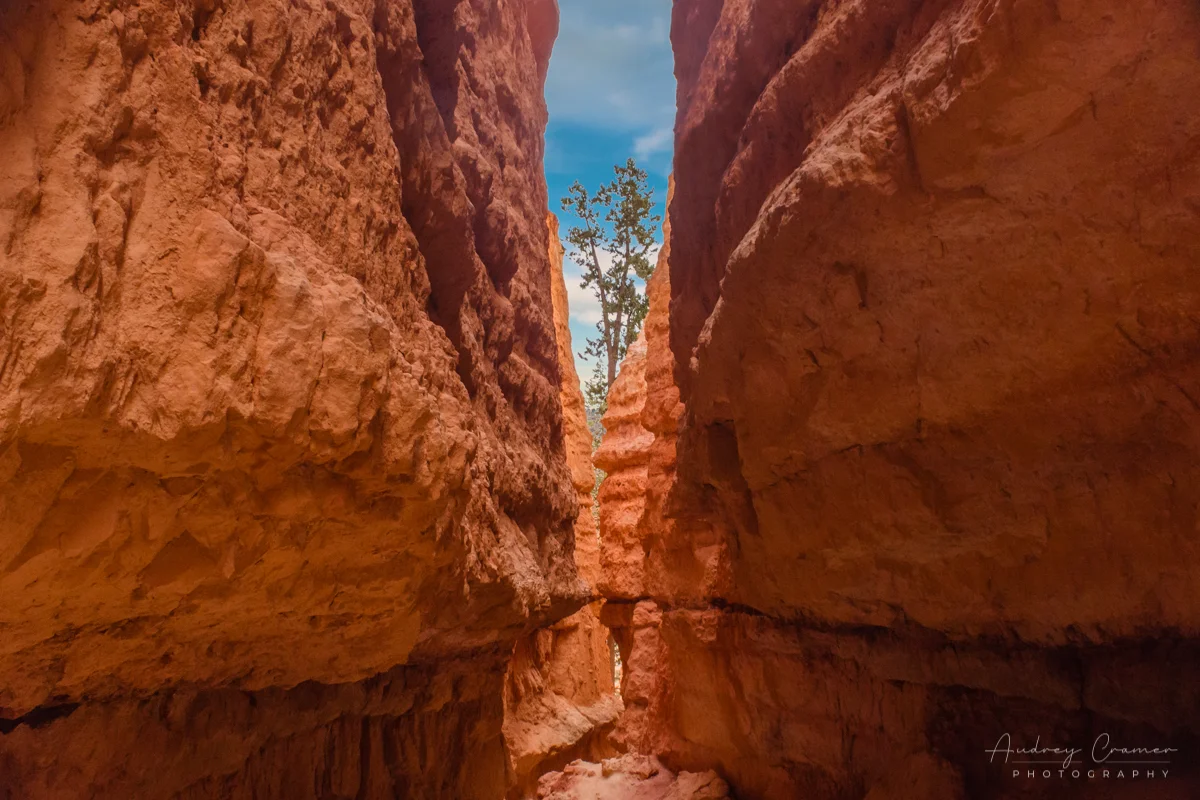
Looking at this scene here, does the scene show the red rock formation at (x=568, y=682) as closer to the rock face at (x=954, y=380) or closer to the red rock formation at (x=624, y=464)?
the red rock formation at (x=624, y=464)

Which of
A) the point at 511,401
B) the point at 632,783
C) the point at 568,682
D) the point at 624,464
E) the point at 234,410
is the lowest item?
the point at 632,783

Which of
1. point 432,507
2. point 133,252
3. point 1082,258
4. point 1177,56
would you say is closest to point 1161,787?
point 1082,258

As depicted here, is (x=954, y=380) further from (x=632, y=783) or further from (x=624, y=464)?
(x=624, y=464)

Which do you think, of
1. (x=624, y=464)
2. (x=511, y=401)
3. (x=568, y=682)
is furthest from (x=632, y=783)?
(x=624, y=464)

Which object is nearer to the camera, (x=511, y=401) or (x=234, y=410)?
(x=234, y=410)

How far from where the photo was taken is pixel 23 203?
1.47 m

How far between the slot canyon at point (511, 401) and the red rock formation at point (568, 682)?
345cm

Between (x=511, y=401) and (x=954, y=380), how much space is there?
93.5 inches

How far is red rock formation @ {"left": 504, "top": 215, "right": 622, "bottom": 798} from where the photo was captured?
8141 millimetres

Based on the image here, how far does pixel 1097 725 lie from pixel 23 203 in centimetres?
373

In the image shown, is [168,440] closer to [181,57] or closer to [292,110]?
[181,57]

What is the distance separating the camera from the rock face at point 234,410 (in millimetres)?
1561

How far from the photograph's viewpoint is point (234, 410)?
5.67ft

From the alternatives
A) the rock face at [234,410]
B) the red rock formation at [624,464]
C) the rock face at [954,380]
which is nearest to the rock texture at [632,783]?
the rock face at [954,380]
